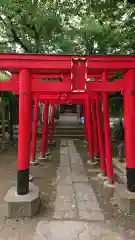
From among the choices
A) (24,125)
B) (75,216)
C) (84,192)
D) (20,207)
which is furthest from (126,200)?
(24,125)

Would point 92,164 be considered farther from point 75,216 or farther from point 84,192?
point 75,216

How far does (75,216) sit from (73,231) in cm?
65

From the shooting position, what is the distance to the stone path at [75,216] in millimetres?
4088

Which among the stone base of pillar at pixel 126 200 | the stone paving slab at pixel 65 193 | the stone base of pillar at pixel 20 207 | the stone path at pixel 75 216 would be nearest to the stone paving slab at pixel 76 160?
the stone path at pixel 75 216

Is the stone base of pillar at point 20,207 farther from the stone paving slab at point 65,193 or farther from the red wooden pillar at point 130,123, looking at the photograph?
the red wooden pillar at point 130,123

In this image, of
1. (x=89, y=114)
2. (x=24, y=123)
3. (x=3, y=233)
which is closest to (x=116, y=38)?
(x=89, y=114)

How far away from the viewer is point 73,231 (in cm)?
421

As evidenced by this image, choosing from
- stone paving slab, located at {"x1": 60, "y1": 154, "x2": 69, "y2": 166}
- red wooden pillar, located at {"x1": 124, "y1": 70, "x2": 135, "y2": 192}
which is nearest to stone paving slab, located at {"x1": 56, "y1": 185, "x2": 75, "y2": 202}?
red wooden pillar, located at {"x1": 124, "y1": 70, "x2": 135, "y2": 192}

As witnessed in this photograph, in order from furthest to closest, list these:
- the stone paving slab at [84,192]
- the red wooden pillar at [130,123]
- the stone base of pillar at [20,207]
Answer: the stone paving slab at [84,192], the red wooden pillar at [130,123], the stone base of pillar at [20,207]

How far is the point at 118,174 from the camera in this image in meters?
8.05

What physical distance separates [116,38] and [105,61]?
5895mm

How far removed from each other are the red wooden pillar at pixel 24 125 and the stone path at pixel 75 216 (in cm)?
88

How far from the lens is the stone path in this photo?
409 cm

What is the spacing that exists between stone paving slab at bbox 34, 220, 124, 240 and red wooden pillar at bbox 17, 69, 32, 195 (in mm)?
896
